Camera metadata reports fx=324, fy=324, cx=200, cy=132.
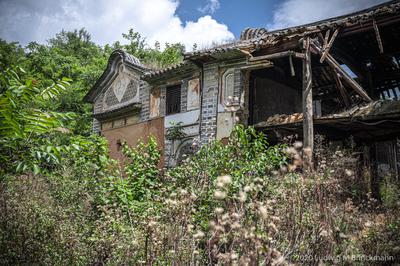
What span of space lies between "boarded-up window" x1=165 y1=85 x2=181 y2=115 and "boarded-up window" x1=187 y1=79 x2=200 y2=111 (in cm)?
69

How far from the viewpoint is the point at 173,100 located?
14125 mm

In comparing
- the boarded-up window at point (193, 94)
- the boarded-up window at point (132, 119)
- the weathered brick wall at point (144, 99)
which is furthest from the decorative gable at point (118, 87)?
the boarded-up window at point (193, 94)

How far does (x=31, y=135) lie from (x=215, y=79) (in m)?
9.39

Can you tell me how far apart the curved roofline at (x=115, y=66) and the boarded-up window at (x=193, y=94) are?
3.20 m

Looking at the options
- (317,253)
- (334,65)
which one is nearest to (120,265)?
(317,253)

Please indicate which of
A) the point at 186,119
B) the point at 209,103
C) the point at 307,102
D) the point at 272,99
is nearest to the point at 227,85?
the point at 209,103

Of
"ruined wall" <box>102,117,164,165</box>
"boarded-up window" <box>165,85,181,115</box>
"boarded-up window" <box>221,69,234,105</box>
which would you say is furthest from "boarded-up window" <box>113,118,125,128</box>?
"boarded-up window" <box>221,69,234,105</box>

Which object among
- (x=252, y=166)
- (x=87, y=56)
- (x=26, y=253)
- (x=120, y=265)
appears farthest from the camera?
(x=87, y=56)

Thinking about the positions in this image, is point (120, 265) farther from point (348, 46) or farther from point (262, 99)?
point (348, 46)

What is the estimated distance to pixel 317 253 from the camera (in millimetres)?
3270

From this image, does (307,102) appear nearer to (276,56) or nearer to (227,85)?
(276,56)

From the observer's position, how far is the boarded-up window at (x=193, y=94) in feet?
42.8

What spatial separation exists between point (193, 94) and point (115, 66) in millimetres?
6074

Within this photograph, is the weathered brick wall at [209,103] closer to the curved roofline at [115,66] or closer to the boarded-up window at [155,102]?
the boarded-up window at [155,102]
